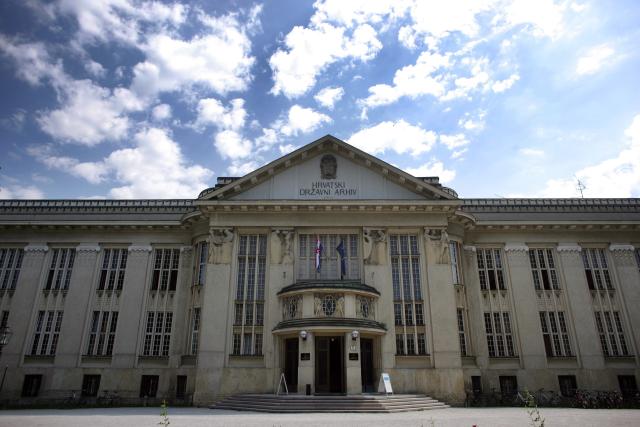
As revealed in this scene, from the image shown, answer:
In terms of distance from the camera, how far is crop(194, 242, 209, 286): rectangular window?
30906mm

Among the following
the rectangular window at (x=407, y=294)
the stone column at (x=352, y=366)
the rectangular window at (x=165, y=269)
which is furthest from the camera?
the rectangular window at (x=165, y=269)

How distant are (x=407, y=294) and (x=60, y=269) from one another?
1032 inches

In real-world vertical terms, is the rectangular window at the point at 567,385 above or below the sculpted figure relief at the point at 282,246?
below

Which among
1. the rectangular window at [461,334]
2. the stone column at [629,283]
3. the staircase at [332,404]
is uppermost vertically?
the stone column at [629,283]

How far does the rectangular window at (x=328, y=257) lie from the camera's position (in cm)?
2911

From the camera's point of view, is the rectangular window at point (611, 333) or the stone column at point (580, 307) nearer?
the stone column at point (580, 307)

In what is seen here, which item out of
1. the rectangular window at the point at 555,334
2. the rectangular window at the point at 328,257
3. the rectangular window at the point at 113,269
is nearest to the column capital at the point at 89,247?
the rectangular window at the point at 113,269

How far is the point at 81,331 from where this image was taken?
3116 centimetres

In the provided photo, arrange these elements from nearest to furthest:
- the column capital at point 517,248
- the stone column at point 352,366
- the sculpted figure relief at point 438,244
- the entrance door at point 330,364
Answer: the stone column at point 352,366, the entrance door at point 330,364, the sculpted figure relief at point 438,244, the column capital at point 517,248

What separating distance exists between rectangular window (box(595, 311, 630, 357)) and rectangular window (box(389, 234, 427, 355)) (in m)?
13.8

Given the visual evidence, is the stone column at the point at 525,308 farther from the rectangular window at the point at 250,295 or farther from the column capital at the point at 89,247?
the column capital at the point at 89,247

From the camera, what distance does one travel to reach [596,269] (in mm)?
32531

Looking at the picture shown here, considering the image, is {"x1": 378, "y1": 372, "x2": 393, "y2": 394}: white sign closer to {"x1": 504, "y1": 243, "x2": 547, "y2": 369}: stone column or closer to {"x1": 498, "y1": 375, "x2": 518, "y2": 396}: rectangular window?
{"x1": 498, "y1": 375, "x2": 518, "y2": 396}: rectangular window

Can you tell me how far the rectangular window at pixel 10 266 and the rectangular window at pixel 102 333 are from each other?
289 inches
